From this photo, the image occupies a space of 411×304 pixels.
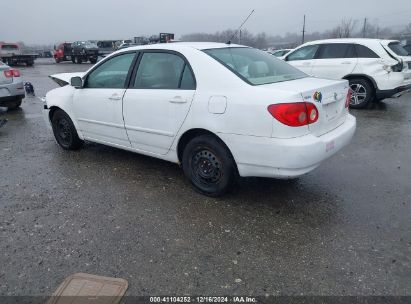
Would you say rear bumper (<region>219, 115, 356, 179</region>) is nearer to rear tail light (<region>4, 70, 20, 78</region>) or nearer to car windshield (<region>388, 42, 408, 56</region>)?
car windshield (<region>388, 42, 408, 56</region>)

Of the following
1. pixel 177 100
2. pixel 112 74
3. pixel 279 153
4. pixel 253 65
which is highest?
pixel 253 65

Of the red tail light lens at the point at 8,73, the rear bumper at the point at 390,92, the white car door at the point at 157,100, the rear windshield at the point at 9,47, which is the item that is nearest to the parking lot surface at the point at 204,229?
the white car door at the point at 157,100

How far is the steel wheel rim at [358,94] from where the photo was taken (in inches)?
339

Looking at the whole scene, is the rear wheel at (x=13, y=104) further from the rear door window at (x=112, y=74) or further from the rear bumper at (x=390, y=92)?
the rear bumper at (x=390, y=92)

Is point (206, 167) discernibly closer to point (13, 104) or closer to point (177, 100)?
point (177, 100)

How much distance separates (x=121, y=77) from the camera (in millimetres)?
4496

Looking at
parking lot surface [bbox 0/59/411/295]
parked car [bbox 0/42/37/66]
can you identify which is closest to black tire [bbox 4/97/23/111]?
parking lot surface [bbox 0/59/411/295]

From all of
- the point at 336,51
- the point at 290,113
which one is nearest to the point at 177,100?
the point at 290,113

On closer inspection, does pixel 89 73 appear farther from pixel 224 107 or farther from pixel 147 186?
pixel 224 107

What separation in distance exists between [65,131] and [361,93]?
22.5 ft

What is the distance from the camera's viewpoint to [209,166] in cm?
380

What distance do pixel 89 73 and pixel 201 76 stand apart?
6.60 feet

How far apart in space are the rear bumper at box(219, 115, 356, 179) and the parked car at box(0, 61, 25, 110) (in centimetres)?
716

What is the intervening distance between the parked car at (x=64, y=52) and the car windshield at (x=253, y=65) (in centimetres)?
3174
